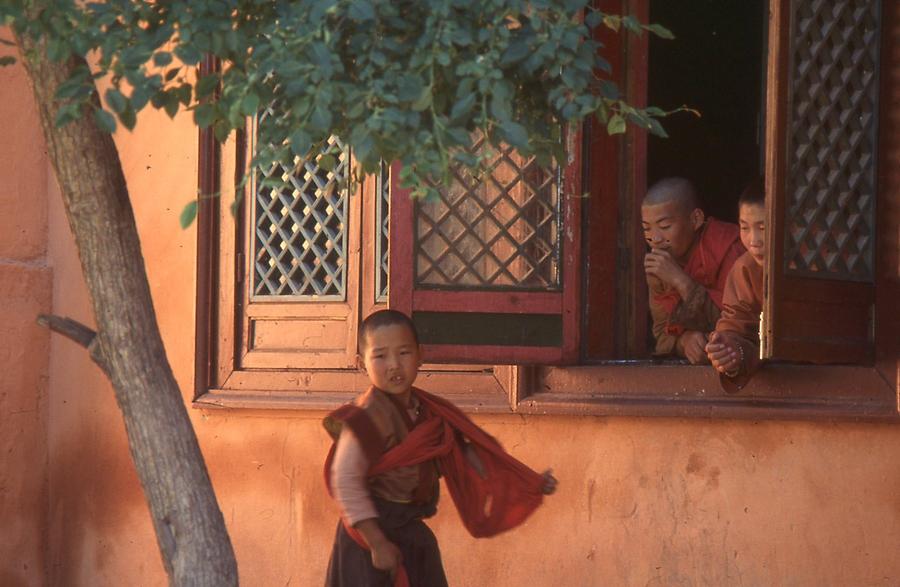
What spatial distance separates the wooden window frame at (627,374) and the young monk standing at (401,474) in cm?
134

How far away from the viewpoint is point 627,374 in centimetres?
656

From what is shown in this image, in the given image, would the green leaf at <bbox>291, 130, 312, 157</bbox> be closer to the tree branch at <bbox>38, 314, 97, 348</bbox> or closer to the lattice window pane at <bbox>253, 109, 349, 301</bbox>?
the tree branch at <bbox>38, 314, 97, 348</bbox>

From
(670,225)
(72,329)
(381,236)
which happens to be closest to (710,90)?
(670,225)

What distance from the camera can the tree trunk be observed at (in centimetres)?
454

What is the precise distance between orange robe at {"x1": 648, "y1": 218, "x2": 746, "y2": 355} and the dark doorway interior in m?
1.73

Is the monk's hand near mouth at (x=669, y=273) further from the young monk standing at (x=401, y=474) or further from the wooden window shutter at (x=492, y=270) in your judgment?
the young monk standing at (x=401, y=474)

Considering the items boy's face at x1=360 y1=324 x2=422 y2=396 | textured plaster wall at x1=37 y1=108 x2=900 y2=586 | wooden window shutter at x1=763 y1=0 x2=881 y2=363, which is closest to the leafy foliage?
boy's face at x1=360 y1=324 x2=422 y2=396

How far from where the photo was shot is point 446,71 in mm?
3896

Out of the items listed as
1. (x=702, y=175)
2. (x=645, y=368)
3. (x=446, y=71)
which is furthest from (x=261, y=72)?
(x=702, y=175)

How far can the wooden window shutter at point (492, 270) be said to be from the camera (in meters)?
6.34

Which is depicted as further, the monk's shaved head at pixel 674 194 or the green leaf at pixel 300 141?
the monk's shaved head at pixel 674 194

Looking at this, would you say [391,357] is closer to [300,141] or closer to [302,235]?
[300,141]

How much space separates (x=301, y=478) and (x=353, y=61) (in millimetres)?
3574

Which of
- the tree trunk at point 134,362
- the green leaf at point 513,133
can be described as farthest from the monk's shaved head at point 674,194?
the green leaf at point 513,133
